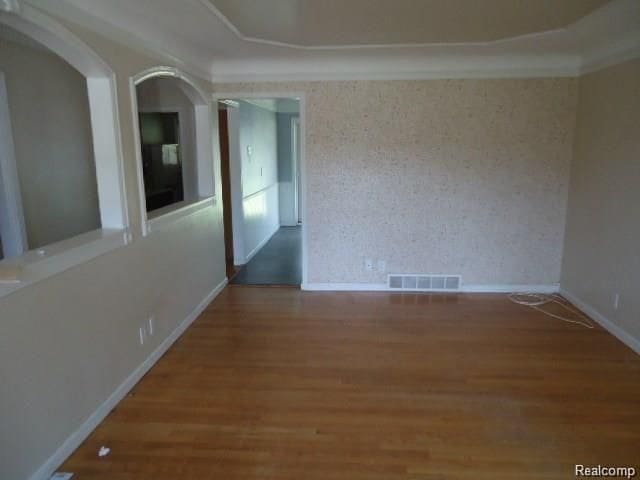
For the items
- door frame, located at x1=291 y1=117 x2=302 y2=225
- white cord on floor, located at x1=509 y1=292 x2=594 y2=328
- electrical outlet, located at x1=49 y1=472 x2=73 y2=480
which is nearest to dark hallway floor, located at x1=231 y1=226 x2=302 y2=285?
door frame, located at x1=291 y1=117 x2=302 y2=225

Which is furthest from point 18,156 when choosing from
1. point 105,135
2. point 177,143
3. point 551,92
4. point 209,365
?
point 551,92

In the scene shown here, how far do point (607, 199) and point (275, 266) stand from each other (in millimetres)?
3765

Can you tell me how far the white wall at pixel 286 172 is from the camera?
333 inches

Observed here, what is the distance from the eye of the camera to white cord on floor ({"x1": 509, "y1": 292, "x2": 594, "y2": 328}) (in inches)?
153

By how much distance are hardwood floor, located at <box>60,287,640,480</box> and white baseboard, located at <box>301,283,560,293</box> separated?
0.64 metres

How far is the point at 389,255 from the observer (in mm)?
4715

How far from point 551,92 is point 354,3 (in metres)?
2.61

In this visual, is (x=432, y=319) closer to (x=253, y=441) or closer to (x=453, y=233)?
(x=453, y=233)

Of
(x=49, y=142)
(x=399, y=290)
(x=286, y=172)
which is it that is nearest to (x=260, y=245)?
(x=286, y=172)

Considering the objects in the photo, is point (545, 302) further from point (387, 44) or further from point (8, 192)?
point (8, 192)

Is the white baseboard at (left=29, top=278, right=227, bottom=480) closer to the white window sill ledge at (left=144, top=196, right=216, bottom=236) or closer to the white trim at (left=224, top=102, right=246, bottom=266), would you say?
the white window sill ledge at (left=144, top=196, right=216, bottom=236)

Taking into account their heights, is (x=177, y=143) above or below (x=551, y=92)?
below

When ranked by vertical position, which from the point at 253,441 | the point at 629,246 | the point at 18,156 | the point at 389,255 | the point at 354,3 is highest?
the point at 354,3

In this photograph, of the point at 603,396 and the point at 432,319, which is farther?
the point at 432,319
